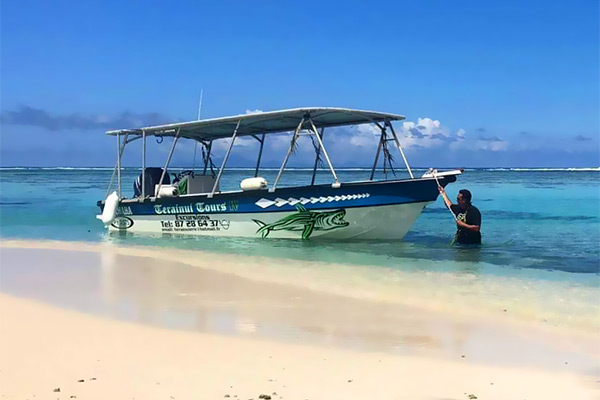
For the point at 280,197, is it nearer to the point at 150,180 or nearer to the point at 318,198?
the point at 318,198

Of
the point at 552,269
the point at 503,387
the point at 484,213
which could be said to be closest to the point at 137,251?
the point at 552,269

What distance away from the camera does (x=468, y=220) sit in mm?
12648

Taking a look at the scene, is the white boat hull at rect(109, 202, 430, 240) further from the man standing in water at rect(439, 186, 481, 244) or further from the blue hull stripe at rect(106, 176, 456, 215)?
the man standing in water at rect(439, 186, 481, 244)

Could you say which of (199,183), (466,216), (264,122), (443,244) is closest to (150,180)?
(199,183)

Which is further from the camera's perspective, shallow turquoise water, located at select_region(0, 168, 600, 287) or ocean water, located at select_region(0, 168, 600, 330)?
shallow turquoise water, located at select_region(0, 168, 600, 287)

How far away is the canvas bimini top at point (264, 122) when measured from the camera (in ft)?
41.1

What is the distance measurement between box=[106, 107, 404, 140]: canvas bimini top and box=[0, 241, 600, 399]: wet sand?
4996 millimetres

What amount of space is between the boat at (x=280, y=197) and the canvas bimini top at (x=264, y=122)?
0.02 meters

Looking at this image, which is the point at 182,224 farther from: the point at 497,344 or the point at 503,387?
the point at 503,387

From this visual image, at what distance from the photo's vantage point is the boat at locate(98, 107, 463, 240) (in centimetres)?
1234

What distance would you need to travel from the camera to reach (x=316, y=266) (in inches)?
412

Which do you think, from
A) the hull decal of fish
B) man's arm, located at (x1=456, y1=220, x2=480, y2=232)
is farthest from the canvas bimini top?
man's arm, located at (x1=456, y1=220, x2=480, y2=232)

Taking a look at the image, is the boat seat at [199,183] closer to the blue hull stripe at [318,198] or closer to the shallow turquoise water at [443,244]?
the blue hull stripe at [318,198]

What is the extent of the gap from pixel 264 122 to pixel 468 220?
4.89 metres
